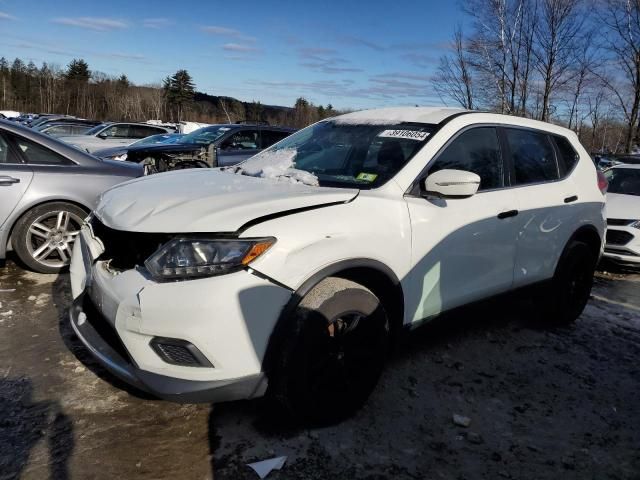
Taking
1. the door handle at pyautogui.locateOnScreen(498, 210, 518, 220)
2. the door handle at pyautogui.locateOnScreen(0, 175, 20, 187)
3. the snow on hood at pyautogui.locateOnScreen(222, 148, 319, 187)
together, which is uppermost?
the snow on hood at pyautogui.locateOnScreen(222, 148, 319, 187)

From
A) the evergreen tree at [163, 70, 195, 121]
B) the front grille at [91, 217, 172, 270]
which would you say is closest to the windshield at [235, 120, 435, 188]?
the front grille at [91, 217, 172, 270]

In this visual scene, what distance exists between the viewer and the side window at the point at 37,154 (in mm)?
5062

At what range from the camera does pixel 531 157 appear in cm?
402

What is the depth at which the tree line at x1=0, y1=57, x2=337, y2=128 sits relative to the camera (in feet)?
277

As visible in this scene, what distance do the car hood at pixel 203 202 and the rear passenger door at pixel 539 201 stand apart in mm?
1567

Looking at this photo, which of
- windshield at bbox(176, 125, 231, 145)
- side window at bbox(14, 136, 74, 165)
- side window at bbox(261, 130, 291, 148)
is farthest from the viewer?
side window at bbox(261, 130, 291, 148)

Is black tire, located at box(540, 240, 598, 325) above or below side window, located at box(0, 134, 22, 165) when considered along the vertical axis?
below

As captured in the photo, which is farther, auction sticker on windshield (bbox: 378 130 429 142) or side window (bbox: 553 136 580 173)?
side window (bbox: 553 136 580 173)

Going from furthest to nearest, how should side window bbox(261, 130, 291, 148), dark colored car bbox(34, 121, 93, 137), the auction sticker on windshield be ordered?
1. dark colored car bbox(34, 121, 93, 137)
2. side window bbox(261, 130, 291, 148)
3. the auction sticker on windshield

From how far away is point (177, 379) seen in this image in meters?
2.30

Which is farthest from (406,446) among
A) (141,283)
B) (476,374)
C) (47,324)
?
(47,324)

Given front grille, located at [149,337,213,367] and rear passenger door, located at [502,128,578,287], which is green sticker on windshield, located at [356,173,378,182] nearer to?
rear passenger door, located at [502,128,578,287]

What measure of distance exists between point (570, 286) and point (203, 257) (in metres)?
3.47

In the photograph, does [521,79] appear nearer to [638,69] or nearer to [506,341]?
[638,69]
